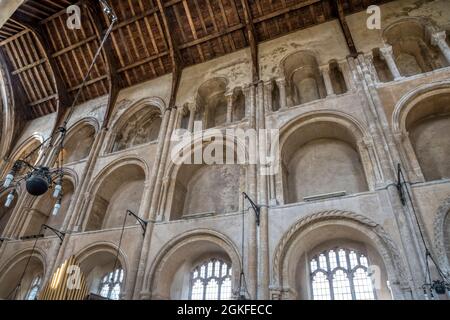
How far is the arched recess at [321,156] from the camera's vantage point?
34.4 ft

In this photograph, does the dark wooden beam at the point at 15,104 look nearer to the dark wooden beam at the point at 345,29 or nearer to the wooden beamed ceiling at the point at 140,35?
the wooden beamed ceiling at the point at 140,35

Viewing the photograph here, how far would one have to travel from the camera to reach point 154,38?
16.2 metres

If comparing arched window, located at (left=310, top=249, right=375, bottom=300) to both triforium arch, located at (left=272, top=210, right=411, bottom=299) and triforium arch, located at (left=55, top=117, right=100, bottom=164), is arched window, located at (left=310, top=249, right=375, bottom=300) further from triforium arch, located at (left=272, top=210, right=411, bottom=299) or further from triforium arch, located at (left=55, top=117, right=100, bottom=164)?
triforium arch, located at (left=55, top=117, right=100, bottom=164)

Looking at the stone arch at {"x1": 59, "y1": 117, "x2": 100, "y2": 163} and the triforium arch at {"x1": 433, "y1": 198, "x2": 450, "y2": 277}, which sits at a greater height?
the stone arch at {"x1": 59, "y1": 117, "x2": 100, "y2": 163}

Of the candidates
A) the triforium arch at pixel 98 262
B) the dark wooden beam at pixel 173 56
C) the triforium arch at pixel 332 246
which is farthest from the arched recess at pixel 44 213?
the triforium arch at pixel 332 246

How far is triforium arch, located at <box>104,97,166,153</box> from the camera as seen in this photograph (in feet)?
53.4

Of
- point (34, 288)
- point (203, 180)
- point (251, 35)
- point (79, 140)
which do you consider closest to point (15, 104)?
point (79, 140)

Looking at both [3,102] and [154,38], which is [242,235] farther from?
[3,102]

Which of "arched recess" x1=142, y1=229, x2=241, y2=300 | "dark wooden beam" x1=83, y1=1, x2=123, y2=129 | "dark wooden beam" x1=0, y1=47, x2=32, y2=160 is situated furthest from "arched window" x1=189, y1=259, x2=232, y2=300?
"dark wooden beam" x1=0, y1=47, x2=32, y2=160

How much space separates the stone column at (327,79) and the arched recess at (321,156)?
1172 millimetres

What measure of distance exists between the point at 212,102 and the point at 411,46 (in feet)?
30.3

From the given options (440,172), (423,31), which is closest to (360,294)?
(440,172)

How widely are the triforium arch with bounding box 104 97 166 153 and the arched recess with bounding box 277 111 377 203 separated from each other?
7.74 m

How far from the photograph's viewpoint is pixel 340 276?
944cm
